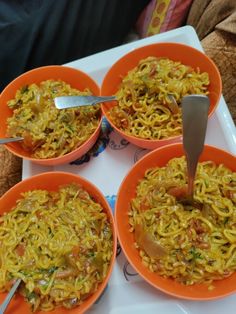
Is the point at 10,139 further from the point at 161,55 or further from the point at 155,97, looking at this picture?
the point at 161,55

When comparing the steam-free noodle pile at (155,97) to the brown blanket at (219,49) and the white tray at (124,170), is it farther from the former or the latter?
the brown blanket at (219,49)

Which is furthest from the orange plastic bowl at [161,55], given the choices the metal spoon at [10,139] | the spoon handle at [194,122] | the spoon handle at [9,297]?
the spoon handle at [9,297]

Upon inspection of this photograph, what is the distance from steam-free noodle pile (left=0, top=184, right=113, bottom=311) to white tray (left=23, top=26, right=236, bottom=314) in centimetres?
10

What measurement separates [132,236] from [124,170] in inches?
10.9

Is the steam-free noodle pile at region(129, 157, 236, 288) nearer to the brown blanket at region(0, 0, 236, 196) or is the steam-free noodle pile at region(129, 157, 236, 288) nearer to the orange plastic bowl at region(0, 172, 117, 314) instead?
the orange plastic bowl at region(0, 172, 117, 314)

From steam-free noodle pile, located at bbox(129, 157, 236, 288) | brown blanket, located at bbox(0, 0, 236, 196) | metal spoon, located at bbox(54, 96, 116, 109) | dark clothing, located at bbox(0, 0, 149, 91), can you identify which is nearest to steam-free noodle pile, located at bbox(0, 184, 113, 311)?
steam-free noodle pile, located at bbox(129, 157, 236, 288)

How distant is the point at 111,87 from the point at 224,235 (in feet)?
2.21

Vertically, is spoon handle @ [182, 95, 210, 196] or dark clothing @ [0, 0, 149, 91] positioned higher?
spoon handle @ [182, 95, 210, 196]

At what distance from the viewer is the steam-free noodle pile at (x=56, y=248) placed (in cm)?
109

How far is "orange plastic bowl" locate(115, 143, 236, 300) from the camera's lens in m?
1.04

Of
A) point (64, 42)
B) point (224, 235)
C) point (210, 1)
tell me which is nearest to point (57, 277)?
point (224, 235)

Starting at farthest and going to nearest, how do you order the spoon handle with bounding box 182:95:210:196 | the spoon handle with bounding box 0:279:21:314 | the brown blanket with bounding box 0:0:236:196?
the brown blanket with bounding box 0:0:236:196
the spoon handle with bounding box 0:279:21:314
the spoon handle with bounding box 182:95:210:196

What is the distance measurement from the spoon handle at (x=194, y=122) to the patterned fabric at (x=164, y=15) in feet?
3.31

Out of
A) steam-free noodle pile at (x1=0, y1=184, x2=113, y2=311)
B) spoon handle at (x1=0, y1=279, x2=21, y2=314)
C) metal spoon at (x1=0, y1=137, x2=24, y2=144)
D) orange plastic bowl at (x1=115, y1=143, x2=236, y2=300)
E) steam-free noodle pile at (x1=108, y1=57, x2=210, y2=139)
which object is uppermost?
steam-free noodle pile at (x1=108, y1=57, x2=210, y2=139)
